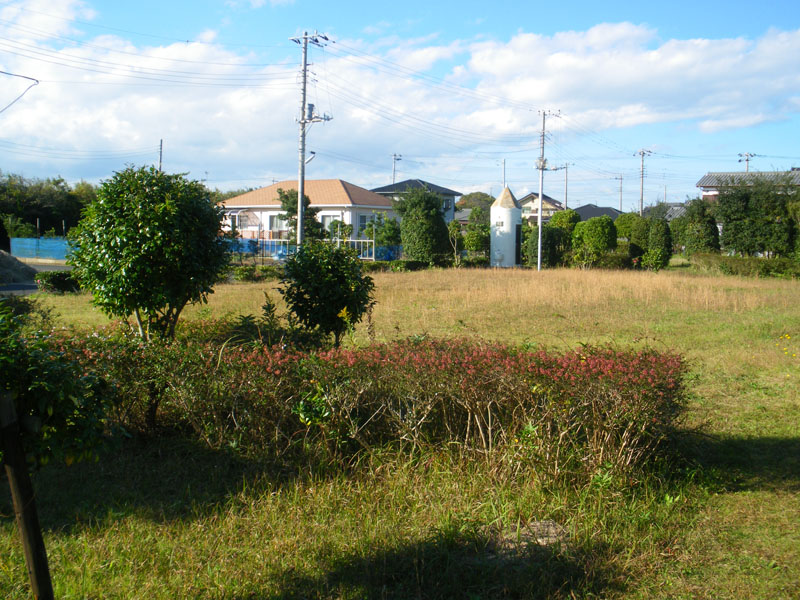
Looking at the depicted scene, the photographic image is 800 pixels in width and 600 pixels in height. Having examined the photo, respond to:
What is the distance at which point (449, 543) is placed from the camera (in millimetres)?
3395

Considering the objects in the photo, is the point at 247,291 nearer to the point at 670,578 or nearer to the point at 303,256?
the point at 303,256

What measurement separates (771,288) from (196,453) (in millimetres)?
19709

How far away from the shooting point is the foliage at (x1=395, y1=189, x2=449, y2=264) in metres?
30.5

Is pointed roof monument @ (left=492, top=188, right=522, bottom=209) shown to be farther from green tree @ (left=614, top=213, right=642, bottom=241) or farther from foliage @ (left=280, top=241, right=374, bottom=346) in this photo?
foliage @ (left=280, top=241, right=374, bottom=346)

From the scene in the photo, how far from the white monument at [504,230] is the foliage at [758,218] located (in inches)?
406

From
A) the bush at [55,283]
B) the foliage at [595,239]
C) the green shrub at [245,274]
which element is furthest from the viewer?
the foliage at [595,239]

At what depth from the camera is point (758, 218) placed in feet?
90.7

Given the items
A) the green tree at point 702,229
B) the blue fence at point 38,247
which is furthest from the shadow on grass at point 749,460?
the blue fence at point 38,247

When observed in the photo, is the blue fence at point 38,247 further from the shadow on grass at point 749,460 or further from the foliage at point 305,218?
the shadow on grass at point 749,460

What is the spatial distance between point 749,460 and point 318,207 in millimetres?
40140

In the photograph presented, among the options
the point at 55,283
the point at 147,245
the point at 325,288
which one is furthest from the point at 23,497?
→ the point at 55,283

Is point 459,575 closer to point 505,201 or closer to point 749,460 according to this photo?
point 749,460

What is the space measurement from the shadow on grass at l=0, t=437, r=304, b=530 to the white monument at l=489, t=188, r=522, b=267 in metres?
31.0

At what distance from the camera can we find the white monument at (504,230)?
34.7 m
